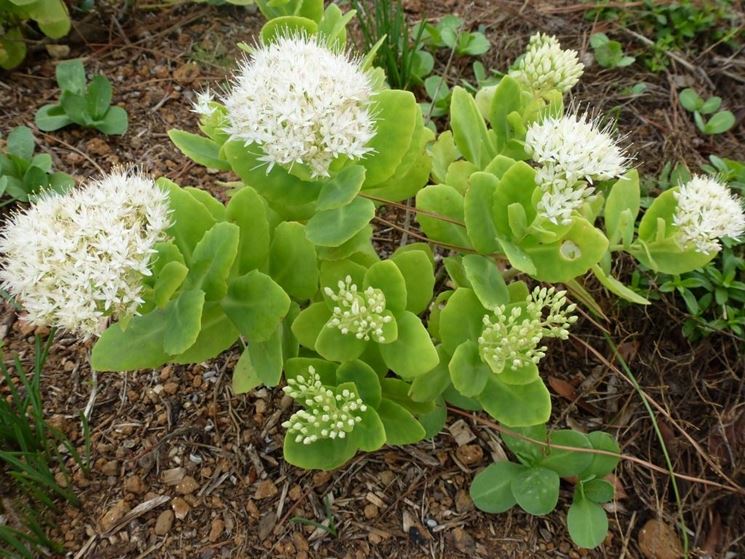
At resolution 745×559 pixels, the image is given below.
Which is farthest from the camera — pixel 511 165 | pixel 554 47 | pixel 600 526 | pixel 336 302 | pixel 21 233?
pixel 554 47

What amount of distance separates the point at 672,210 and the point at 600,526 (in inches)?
36.7

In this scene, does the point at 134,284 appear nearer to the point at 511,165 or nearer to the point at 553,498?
the point at 511,165

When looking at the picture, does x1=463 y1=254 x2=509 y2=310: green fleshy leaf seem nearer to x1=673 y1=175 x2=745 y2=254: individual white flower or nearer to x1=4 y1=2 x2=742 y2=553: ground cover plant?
x1=4 y1=2 x2=742 y2=553: ground cover plant

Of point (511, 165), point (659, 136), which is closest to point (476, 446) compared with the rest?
point (511, 165)

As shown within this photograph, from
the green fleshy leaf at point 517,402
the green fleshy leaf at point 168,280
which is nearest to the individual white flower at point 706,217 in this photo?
the green fleshy leaf at point 517,402

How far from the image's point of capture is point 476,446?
1.97 meters

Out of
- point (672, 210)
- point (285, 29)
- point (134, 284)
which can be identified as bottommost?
point (672, 210)

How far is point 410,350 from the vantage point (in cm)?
147

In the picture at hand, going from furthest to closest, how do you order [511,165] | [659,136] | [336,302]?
[659,136] → [511,165] → [336,302]

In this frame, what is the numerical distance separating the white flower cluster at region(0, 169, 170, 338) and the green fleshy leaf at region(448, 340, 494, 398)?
74 centimetres

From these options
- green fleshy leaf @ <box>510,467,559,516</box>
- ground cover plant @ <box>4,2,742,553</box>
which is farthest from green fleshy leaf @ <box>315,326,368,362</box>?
green fleshy leaf @ <box>510,467,559,516</box>

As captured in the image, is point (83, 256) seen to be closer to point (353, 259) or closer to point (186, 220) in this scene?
point (186, 220)

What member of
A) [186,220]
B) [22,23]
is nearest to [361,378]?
[186,220]

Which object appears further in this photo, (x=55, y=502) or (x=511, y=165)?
(x=55, y=502)
